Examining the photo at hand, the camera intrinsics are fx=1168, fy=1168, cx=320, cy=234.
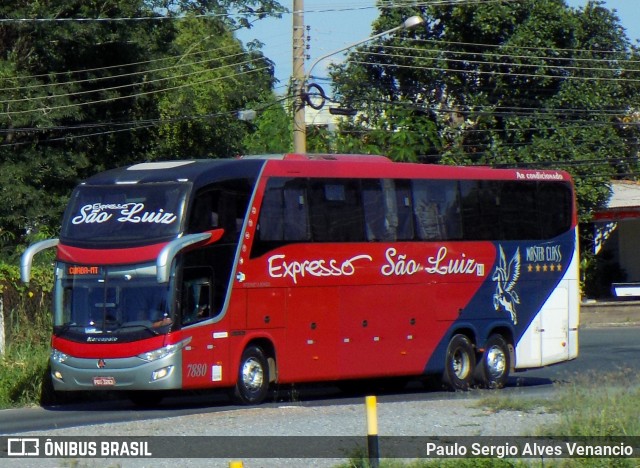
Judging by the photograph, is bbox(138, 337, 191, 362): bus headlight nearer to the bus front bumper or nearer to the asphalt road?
the bus front bumper

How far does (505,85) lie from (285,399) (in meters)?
25.9

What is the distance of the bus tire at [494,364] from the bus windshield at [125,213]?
741cm

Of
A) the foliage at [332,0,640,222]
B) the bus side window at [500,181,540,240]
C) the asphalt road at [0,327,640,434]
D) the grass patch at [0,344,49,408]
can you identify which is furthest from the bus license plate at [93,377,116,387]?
the foliage at [332,0,640,222]

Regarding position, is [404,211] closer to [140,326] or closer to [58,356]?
[140,326]

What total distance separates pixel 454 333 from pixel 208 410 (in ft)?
19.4

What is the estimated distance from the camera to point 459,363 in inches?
867

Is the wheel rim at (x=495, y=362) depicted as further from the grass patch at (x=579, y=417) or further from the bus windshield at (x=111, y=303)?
the bus windshield at (x=111, y=303)

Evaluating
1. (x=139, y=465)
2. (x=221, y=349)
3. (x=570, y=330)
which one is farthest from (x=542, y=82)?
(x=139, y=465)

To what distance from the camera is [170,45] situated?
126 feet

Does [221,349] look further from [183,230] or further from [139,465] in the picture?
[139,465]

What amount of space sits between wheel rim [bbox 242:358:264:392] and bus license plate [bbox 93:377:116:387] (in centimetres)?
218

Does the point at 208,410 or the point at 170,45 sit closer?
the point at 208,410

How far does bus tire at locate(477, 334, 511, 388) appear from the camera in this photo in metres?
22.4

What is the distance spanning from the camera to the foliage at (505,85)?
43.3 meters
